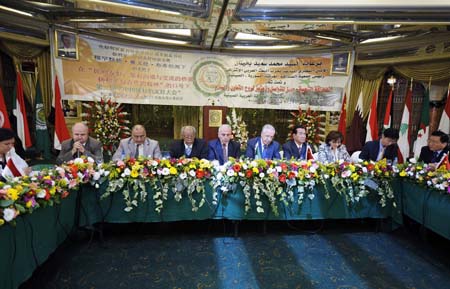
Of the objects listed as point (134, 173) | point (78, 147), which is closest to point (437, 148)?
point (134, 173)

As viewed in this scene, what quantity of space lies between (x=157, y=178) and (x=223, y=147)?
1190 millimetres

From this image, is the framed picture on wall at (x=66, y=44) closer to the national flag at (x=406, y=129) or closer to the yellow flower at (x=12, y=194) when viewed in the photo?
the yellow flower at (x=12, y=194)

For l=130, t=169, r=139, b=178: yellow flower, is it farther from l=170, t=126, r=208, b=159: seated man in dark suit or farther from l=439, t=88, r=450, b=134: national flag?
l=439, t=88, r=450, b=134: national flag

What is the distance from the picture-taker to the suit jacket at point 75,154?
2635 mm

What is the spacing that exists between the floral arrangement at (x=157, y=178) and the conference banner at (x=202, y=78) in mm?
2447

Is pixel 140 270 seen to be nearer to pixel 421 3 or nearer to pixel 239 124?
pixel 239 124

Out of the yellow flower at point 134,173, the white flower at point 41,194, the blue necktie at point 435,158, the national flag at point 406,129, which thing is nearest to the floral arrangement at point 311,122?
the national flag at point 406,129

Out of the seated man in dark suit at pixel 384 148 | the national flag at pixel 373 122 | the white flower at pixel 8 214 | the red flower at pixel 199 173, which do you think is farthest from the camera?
the national flag at pixel 373 122

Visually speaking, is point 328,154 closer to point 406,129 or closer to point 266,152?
point 266,152

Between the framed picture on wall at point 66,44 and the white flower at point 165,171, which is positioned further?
the framed picture on wall at point 66,44

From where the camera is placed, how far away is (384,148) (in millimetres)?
3305

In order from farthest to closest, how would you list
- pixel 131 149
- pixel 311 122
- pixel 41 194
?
1. pixel 311 122
2. pixel 131 149
3. pixel 41 194

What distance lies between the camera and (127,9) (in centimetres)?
288

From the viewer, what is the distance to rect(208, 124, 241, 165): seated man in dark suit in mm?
3215
